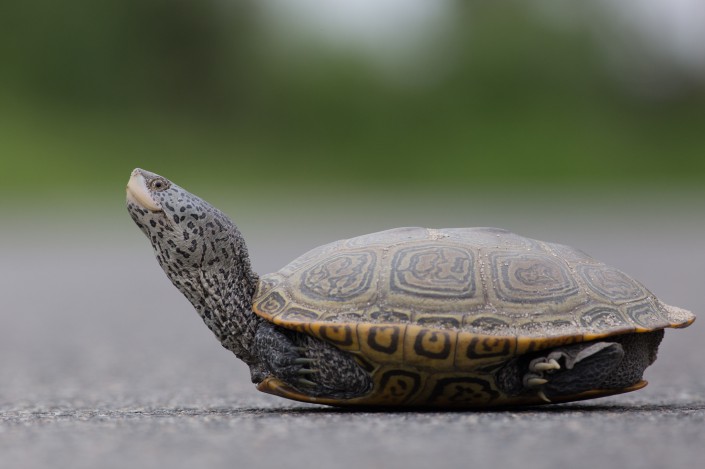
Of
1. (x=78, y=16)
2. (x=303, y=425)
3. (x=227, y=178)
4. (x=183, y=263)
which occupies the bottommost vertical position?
(x=227, y=178)

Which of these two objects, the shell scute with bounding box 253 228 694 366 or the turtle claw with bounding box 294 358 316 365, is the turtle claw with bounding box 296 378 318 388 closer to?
the turtle claw with bounding box 294 358 316 365

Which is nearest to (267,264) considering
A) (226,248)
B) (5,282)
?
(5,282)

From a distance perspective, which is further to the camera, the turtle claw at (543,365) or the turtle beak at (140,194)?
the turtle beak at (140,194)

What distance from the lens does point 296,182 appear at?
25234 millimetres

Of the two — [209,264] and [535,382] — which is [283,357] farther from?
[535,382]

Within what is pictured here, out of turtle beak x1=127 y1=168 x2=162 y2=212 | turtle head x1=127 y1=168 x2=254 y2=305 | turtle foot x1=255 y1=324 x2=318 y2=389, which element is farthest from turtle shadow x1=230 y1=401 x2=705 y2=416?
turtle beak x1=127 y1=168 x2=162 y2=212

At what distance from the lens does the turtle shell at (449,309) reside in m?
3.47

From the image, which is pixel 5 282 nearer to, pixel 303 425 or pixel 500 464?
pixel 303 425

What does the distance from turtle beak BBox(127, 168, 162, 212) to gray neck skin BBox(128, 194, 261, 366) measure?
30mm

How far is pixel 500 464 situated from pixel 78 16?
28960 millimetres

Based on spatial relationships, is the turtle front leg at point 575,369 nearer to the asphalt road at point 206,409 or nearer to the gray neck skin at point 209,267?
the asphalt road at point 206,409

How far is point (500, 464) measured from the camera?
243 cm

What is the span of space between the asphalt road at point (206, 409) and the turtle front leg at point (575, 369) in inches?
3.7

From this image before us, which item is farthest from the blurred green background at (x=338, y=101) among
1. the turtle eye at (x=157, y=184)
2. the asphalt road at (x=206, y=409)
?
the turtle eye at (x=157, y=184)
